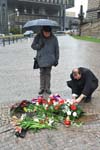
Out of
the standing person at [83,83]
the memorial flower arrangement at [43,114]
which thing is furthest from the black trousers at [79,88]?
the memorial flower arrangement at [43,114]

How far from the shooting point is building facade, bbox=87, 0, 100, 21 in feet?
259

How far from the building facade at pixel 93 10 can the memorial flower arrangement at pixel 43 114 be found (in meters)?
72.6

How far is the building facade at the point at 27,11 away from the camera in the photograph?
9881 centimetres

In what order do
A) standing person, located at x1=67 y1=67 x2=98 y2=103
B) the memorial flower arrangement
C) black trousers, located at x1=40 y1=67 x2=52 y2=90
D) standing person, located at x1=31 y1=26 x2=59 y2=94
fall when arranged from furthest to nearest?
black trousers, located at x1=40 y1=67 x2=52 y2=90, standing person, located at x1=31 y1=26 x2=59 y2=94, standing person, located at x1=67 y1=67 x2=98 y2=103, the memorial flower arrangement

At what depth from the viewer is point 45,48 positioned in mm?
8453

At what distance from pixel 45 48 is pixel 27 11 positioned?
4379 inches

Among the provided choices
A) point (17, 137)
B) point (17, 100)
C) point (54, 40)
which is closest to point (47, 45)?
point (54, 40)

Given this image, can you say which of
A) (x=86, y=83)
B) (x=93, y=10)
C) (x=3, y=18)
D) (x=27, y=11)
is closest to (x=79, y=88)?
(x=86, y=83)

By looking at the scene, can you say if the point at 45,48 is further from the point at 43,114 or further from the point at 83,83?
the point at 43,114

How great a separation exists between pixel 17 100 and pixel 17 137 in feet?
8.08

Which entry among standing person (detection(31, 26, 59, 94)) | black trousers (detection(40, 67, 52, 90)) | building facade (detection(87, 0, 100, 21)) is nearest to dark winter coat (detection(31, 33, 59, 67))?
standing person (detection(31, 26, 59, 94))

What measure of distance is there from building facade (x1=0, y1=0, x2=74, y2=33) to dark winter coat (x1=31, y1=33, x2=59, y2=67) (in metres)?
88.3

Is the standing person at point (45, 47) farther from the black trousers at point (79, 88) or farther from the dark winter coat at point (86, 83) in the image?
the dark winter coat at point (86, 83)

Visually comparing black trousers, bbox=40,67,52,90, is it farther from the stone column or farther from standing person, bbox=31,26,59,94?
the stone column
